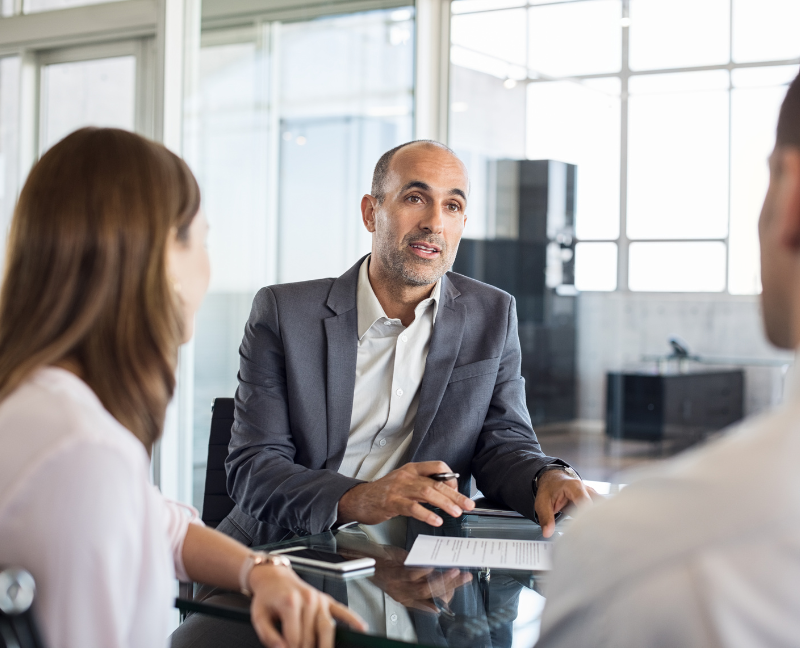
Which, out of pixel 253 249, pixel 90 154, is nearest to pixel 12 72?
pixel 253 249

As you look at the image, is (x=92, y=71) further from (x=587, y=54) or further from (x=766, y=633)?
(x=766, y=633)

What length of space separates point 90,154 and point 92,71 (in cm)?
A: 318

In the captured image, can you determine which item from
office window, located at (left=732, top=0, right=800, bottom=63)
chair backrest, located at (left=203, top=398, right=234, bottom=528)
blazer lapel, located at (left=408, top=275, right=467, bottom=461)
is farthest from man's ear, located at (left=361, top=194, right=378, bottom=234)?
office window, located at (left=732, top=0, right=800, bottom=63)

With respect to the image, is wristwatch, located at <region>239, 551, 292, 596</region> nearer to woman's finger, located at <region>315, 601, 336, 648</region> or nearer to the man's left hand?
woman's finger, located at <region>315, 601, 336, 648</region>

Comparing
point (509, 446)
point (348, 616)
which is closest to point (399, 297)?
point (509, 446)

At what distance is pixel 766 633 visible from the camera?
680mm

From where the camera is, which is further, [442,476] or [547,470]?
[547,470]

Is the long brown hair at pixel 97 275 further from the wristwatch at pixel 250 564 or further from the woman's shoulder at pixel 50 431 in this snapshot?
the wristwatch at pixel 250 564

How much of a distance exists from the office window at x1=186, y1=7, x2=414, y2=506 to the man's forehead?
62.5 inches

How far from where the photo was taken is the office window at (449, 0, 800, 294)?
140 inches

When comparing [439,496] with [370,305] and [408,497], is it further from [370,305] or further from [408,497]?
[370,305]

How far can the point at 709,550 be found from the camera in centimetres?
67

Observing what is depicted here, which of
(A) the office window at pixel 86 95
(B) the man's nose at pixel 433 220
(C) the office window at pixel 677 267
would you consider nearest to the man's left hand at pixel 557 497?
(B) the man's nose at pixel 433 220

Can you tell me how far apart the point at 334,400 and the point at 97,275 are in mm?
1085
